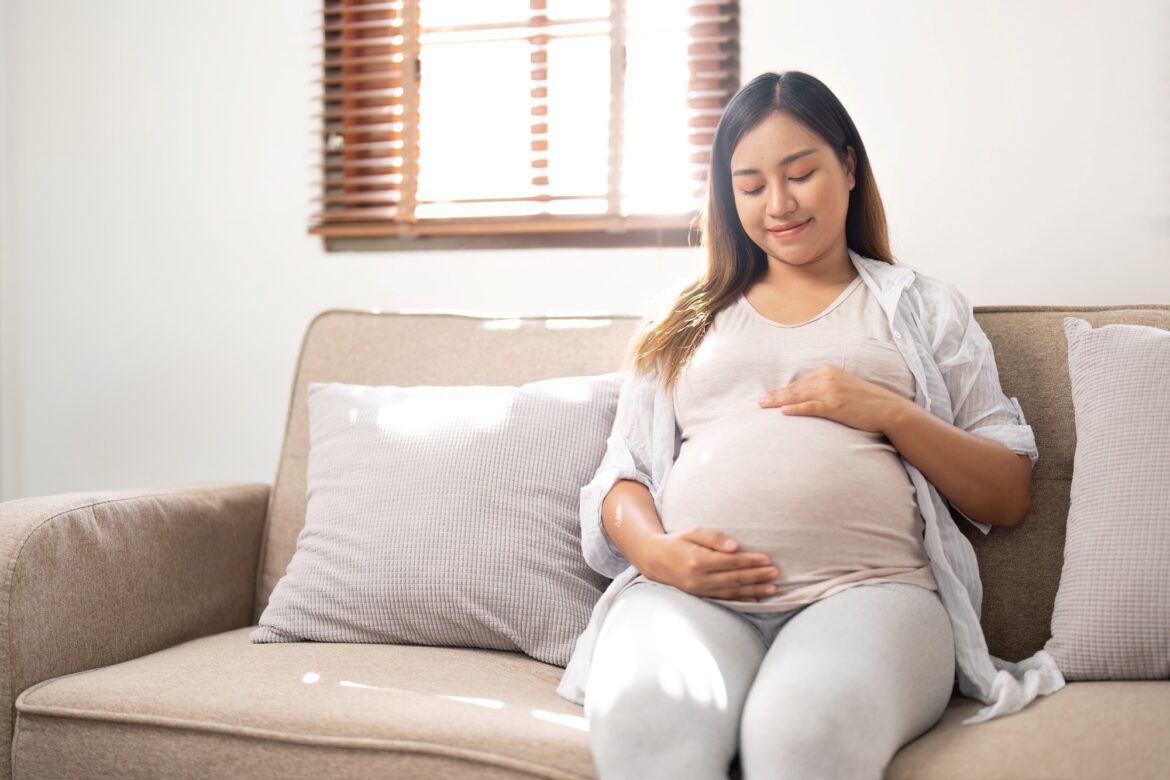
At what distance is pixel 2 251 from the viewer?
103 inches

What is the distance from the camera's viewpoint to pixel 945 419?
1493 mm

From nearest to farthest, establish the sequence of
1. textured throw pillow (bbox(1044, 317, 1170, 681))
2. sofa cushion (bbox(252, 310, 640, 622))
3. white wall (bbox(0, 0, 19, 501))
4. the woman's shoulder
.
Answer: textured throw pillow (bbox(1044, 317, 1170, 681)), the woman's shoulder, sofa cushion (bbox(252, 310, 640, 622)), white wall (bbox(0, 0, 19, 501))

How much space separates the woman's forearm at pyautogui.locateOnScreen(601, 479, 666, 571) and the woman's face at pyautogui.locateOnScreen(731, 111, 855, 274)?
0.40 m

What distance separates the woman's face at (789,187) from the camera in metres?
1.55

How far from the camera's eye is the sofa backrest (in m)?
1.57

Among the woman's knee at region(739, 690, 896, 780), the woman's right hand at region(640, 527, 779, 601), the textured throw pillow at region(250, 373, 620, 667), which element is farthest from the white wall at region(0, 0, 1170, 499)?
the woman's knee at region(739, 690, 896, 780)

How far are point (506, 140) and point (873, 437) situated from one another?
1242mm

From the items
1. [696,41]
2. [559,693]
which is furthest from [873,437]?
[696,41]

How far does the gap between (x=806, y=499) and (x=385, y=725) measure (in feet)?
1.87

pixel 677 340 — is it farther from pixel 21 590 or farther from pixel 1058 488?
pixel 21 590

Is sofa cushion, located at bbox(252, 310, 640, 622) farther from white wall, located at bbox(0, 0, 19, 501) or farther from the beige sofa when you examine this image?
white wall, located at bbox(0, 0, 19, 501)

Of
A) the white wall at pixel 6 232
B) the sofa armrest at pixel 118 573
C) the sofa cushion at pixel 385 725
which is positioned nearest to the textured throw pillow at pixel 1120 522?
the sofa cushion at pixel 385 725

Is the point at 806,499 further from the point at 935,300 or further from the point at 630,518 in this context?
the point at 935,300

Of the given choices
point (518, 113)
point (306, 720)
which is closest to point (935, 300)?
point (306, 720)
